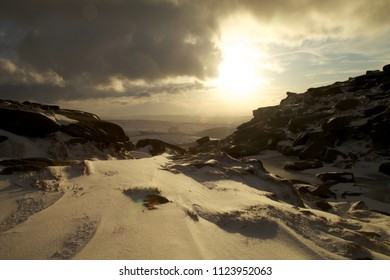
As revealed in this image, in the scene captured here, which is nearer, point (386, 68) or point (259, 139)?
point (259, 139)

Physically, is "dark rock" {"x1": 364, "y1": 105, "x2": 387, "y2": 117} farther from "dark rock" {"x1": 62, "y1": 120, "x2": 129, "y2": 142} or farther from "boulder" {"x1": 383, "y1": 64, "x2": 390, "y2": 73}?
"dark rock" {"x1": 62, "y1": 120, "x2": 129, "y2": 142}

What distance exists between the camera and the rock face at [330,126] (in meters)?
40.0

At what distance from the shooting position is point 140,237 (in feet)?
23.7

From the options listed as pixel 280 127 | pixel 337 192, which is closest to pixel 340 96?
pixel 280 127

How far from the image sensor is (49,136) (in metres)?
24.4

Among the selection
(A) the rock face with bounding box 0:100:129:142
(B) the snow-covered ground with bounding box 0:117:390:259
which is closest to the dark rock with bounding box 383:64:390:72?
(B) the snow-covered ground with bounding box 0:117:390:259

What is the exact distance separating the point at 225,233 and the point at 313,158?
121 ft

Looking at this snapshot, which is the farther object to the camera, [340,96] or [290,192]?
[340,96]

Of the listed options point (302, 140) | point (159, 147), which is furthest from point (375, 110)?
point (159, 147)

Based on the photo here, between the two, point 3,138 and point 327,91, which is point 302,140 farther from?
point 3,138

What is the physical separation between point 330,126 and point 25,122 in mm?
41308

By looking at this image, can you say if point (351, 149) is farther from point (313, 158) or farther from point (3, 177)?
point (3, 177)

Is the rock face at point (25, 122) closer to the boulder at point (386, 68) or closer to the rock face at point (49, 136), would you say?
the rock face at point (49, 136)

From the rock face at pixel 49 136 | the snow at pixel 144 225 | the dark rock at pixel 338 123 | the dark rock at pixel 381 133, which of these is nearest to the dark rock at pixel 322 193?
the snow at pixel 144 225
